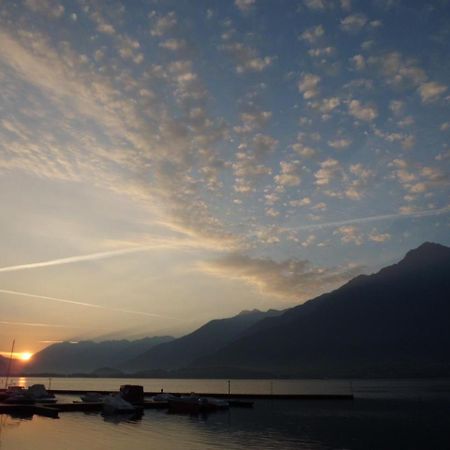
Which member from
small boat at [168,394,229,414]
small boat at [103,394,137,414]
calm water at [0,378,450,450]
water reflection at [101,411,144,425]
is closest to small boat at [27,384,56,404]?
calm water at [0,378,450,450]

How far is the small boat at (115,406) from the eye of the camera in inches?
3369

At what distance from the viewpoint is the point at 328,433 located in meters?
64.1

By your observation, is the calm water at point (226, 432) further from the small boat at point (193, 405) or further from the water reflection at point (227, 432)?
the small boat at point (193, 405)

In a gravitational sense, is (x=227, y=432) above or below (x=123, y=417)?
below

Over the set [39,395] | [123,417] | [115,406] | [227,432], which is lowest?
[227,432]

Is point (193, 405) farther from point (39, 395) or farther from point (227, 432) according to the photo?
point (39, 395)

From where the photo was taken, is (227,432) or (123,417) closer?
(227,432)

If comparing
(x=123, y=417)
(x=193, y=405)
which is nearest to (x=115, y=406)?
(x=123, y=417)

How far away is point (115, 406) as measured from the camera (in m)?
86.0

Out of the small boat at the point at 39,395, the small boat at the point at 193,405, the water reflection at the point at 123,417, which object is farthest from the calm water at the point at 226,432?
the small boat at the point at 39,395

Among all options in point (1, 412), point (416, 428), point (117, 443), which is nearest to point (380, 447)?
point (416, 428)

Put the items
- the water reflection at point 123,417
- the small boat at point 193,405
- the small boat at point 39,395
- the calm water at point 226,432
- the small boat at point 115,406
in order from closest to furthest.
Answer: the calm water at point 226,432 < the water reflection at point 123,417 < the small boat at point 115,406 < the small boat at point 193,405 < the small boat at point 39,395

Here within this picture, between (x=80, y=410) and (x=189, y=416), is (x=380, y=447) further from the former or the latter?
(x=80, y=410)

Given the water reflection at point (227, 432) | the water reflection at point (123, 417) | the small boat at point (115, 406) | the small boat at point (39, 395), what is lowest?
the water reflection at point (227, 432)
